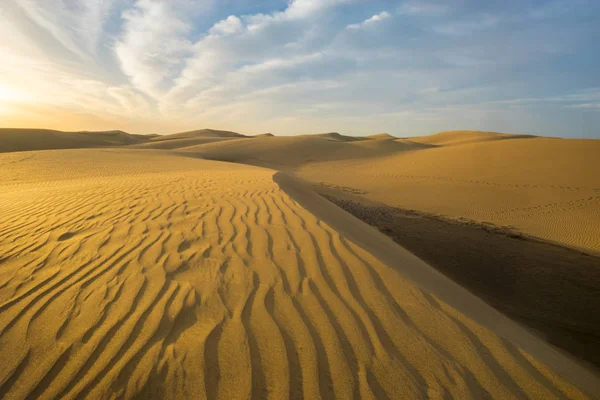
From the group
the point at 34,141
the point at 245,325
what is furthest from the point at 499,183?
the point at 34,141

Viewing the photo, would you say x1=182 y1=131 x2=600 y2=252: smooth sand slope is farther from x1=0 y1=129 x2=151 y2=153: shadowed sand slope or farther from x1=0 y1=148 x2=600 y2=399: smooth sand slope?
x1=0 y1=129 x2=151 y2=153: shadowed sand slope

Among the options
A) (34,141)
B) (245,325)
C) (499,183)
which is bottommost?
(499,183)

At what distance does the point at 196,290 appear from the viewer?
2.64m

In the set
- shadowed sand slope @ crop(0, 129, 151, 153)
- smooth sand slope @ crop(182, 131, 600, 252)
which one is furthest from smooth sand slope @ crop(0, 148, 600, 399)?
shadowed sand slope @ crop(0, 129, 151, 153)

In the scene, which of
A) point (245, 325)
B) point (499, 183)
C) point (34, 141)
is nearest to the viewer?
point (245, 325)

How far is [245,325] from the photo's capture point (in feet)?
7.22

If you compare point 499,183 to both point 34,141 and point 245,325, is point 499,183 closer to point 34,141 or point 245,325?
point 245,325

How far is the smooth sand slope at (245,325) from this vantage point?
5.86ft

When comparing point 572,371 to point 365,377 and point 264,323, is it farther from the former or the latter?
point 264,323

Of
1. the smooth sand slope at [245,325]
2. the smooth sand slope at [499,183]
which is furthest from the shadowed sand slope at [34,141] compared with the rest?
the smooth sand slope at [245,325]

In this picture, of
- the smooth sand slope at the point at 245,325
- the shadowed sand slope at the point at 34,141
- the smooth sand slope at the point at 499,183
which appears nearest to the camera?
the smooth sand slope at the point at 245,325

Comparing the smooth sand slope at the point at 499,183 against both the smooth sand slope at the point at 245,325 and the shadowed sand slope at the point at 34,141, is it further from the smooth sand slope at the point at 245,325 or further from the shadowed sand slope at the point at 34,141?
the shadowed sand slope at the point at 34,141

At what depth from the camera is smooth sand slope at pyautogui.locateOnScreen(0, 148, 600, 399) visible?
1785 mm

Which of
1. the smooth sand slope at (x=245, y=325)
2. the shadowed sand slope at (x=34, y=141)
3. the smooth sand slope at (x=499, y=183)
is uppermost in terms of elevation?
the shadowed sand slope at (x=34, y=141)
